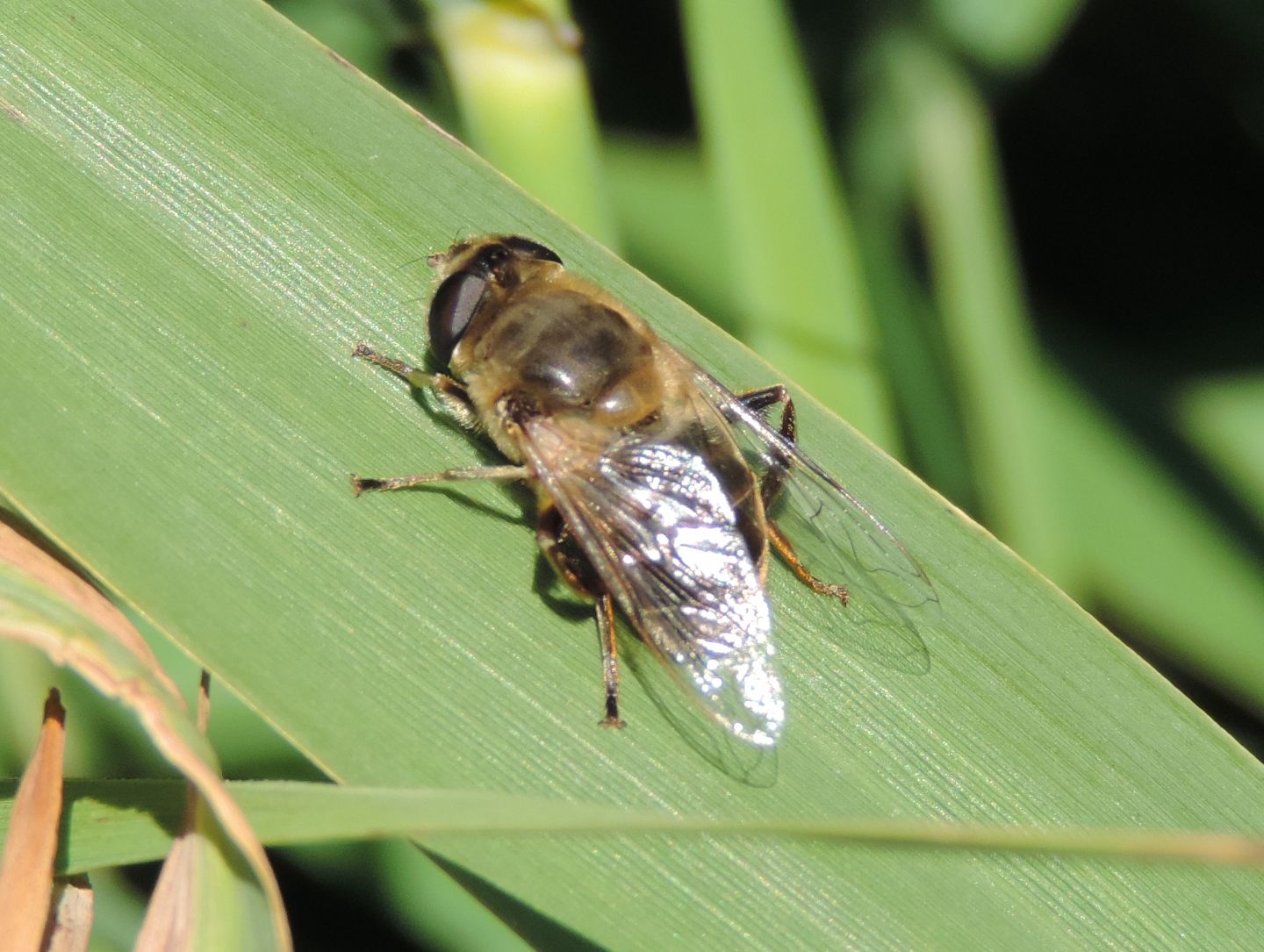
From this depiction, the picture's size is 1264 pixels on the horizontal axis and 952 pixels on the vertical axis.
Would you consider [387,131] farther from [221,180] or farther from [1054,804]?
[1054,804]

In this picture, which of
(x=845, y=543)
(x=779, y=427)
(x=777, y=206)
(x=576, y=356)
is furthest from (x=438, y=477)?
(x=777, y=206)

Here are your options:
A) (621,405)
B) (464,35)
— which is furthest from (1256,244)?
(464,35)

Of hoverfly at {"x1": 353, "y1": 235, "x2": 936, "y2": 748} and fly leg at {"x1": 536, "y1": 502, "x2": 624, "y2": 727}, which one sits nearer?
fly leg at {"x1": 536, "y1": 502, "x2": 624, "y2": 727}

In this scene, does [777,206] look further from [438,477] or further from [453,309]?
[438,477]

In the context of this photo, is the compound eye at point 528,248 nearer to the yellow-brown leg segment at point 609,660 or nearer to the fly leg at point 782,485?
the fly leg at point 782,485

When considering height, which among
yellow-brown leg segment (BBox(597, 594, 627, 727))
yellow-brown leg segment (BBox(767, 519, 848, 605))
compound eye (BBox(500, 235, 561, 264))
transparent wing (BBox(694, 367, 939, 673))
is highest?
compound eye (BBox(500, 235, 561, 264))

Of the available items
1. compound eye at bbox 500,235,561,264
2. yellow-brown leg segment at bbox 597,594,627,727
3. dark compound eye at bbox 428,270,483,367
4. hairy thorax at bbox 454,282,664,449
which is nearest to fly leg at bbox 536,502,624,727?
yellow-brown leg segment at bbox 597,594,627,727

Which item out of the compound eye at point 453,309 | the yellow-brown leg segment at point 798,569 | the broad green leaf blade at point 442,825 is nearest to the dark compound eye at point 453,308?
the compound eye at point 453,309

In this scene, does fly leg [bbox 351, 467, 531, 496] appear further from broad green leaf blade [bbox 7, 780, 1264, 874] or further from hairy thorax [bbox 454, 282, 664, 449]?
broad green leaf blade [bbox 7, 780, 1264, 874]
